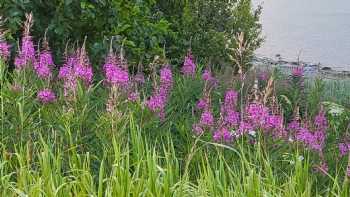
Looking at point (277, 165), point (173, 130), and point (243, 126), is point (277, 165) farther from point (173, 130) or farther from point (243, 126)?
point (173, 130)

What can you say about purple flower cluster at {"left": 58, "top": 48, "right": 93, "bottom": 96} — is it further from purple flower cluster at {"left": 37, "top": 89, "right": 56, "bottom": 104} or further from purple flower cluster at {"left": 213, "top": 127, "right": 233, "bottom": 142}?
purple flower cluster at {"left": 213, "top": 127, "right": 233, "bottom": 142}

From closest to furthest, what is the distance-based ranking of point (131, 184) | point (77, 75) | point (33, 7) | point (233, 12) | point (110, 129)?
point (131, 184) → point (110, 129) → point (77, 75) → point (33, 7) → point (233, 12)

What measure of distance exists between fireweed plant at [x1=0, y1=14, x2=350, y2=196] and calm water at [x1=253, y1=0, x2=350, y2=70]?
255 inches

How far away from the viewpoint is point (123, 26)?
5867mm

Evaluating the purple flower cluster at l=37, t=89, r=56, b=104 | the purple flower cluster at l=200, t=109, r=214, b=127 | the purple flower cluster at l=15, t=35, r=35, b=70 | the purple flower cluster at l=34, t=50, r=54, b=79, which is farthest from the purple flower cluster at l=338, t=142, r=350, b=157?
the purple flower cluster at l=15, t=35, r=35, b=70

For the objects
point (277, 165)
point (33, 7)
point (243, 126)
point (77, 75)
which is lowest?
point (277, 165)

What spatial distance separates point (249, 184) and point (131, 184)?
0.57 metres

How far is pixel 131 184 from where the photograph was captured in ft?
10.1

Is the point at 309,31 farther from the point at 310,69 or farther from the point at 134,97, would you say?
the point at 134,97

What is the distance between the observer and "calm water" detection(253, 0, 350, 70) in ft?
41.1

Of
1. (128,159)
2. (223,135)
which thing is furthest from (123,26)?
(128,159)

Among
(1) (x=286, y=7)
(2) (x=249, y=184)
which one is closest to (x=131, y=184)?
(2) (x=249, y=184)

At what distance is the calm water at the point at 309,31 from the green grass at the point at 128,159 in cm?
658

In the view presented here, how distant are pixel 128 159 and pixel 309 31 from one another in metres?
12.0
